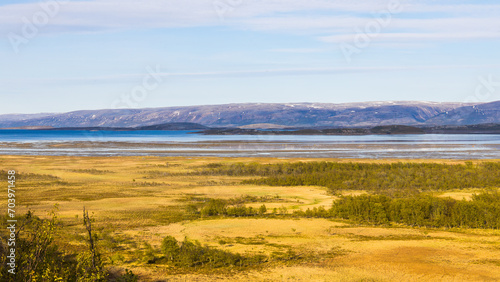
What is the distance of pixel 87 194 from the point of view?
36344mm

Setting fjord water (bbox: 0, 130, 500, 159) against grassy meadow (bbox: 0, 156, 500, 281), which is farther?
fjord water (bbox: 0, 130, 500, 159)

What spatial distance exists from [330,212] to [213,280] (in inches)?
504

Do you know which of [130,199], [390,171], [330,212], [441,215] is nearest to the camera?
[441,215]

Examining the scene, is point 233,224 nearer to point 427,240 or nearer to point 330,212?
point 330,212

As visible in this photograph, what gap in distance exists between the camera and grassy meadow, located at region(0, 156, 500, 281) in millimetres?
18188

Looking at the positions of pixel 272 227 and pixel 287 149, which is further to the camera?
pixel 287 149

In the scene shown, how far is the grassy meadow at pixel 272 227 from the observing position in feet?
59.7

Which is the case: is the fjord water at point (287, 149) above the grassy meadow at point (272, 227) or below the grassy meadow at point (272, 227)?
above

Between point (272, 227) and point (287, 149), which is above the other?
point (287, 149)

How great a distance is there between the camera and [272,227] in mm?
25156

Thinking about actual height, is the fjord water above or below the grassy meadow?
above

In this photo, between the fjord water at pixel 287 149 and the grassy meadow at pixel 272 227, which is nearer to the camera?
the grassy meadow at pixel 272 227

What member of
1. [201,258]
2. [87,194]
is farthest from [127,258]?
[87,194]

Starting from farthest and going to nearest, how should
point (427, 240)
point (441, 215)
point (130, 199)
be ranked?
point (130, 199), point (441, 215), point (427, 240)
